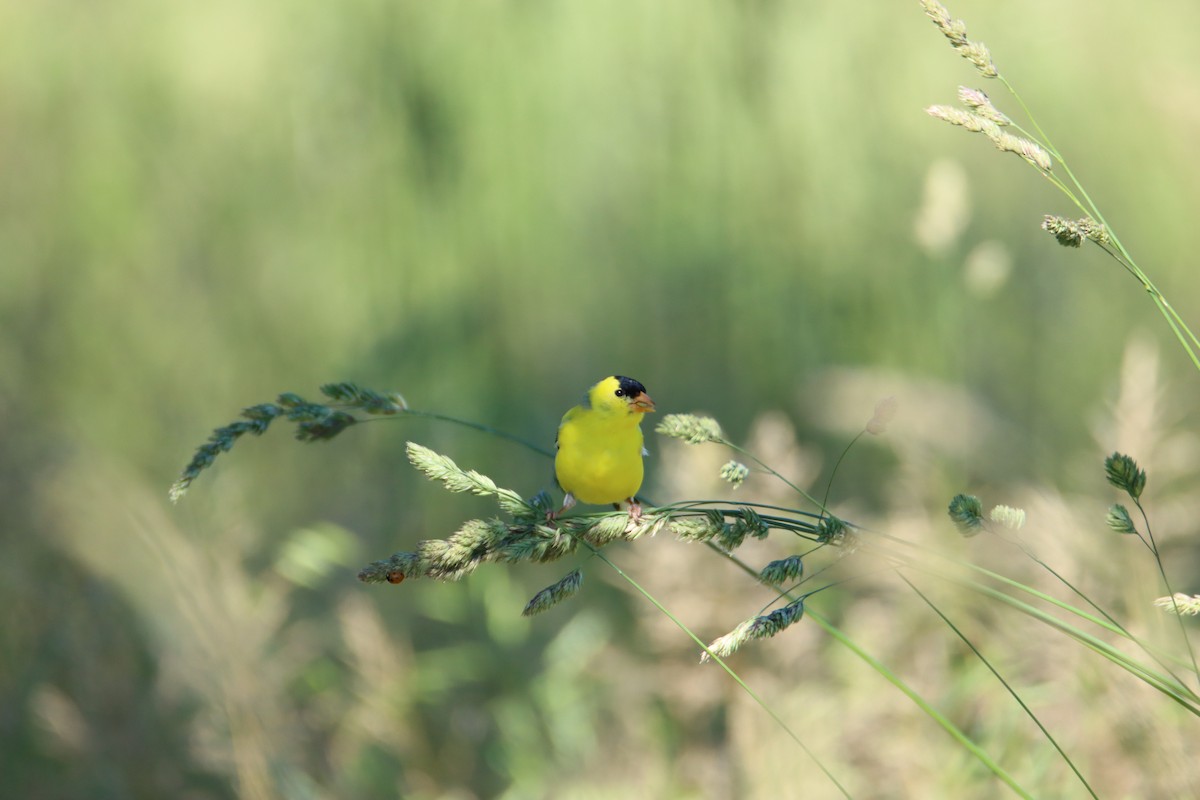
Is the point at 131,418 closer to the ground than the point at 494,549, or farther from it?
closer to the ground

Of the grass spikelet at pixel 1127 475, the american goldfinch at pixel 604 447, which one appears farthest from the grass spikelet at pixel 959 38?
the american goldfinch at pixel 604 447

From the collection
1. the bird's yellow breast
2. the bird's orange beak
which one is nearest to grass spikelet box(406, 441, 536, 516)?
the bird's yellow breast

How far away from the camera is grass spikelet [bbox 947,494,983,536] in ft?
2.53

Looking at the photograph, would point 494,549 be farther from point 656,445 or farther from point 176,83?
point 176,83

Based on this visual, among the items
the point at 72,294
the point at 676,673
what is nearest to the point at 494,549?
the point at 676,673

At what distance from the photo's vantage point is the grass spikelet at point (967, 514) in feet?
2.53

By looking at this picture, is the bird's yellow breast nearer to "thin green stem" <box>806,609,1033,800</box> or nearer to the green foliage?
the green foliage

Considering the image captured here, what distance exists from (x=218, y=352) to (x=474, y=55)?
0.90 m

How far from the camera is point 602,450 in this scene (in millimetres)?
1043

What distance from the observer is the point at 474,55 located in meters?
2.64

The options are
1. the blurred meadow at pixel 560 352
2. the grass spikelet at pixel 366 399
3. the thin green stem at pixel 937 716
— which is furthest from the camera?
the blurred meadow at pixel 560 352

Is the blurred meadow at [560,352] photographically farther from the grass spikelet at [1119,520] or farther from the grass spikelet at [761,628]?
the grass spikelet at [761,628]

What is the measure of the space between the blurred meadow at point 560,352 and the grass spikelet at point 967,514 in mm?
883

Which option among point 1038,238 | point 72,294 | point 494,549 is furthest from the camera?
point 1038,238
